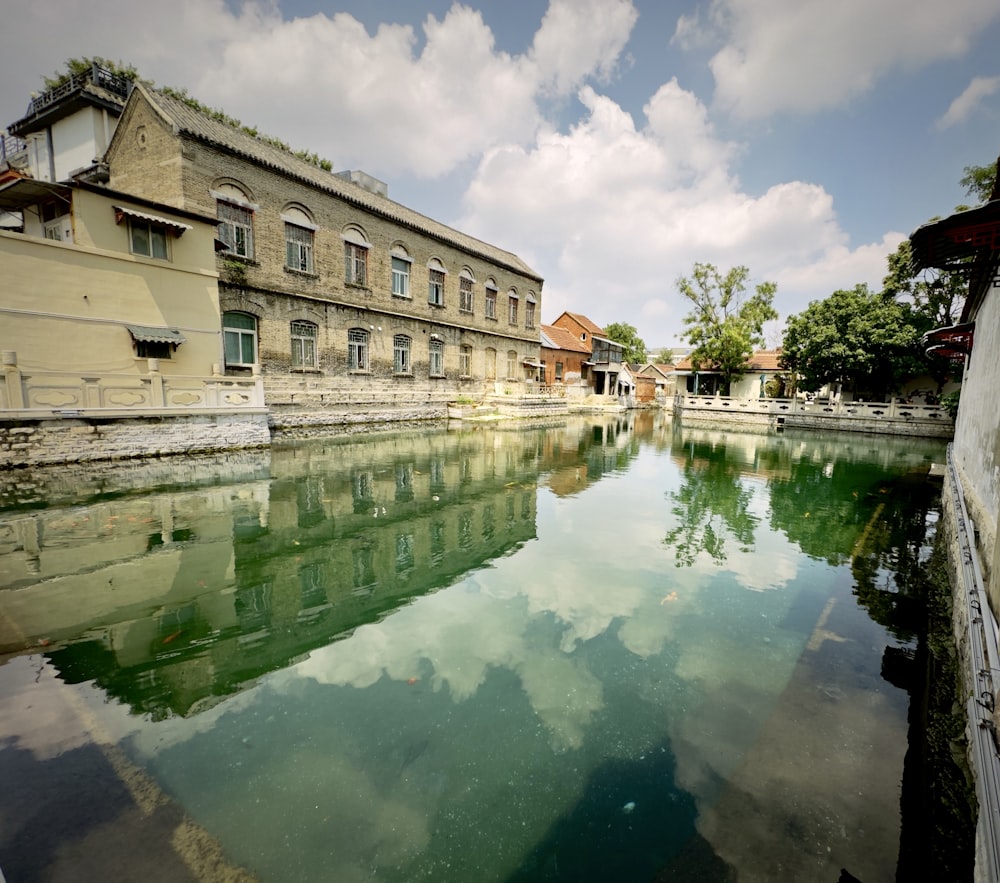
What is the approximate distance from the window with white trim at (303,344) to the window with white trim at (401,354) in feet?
12.6

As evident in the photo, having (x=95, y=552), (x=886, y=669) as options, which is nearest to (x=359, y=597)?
(x=95, y=552)

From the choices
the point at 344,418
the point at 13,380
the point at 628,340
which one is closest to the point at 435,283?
the point at 344,418

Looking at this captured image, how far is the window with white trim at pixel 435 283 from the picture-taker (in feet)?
73.5

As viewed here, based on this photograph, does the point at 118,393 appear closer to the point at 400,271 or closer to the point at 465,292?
the point at 400,271

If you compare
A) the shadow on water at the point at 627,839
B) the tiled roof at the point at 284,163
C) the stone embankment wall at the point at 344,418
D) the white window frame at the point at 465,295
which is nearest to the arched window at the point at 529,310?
the tiled roof at the point at 284,163

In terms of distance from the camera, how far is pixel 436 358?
23.2 meters

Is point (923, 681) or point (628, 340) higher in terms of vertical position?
point (628, 340)

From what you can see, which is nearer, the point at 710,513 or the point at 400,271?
the point at 710,513

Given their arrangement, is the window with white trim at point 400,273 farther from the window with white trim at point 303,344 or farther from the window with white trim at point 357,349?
the window with white trim at point 303,344

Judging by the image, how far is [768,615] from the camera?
195 inches

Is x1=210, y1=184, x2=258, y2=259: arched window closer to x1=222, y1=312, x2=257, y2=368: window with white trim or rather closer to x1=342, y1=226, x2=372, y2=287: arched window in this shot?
x1=222, y1=312, x2=257, y2=368: window with white trim

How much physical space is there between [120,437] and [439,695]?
1089 centimetres

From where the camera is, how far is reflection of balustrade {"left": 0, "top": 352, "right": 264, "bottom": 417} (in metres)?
9.19

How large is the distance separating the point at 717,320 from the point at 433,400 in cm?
2320
